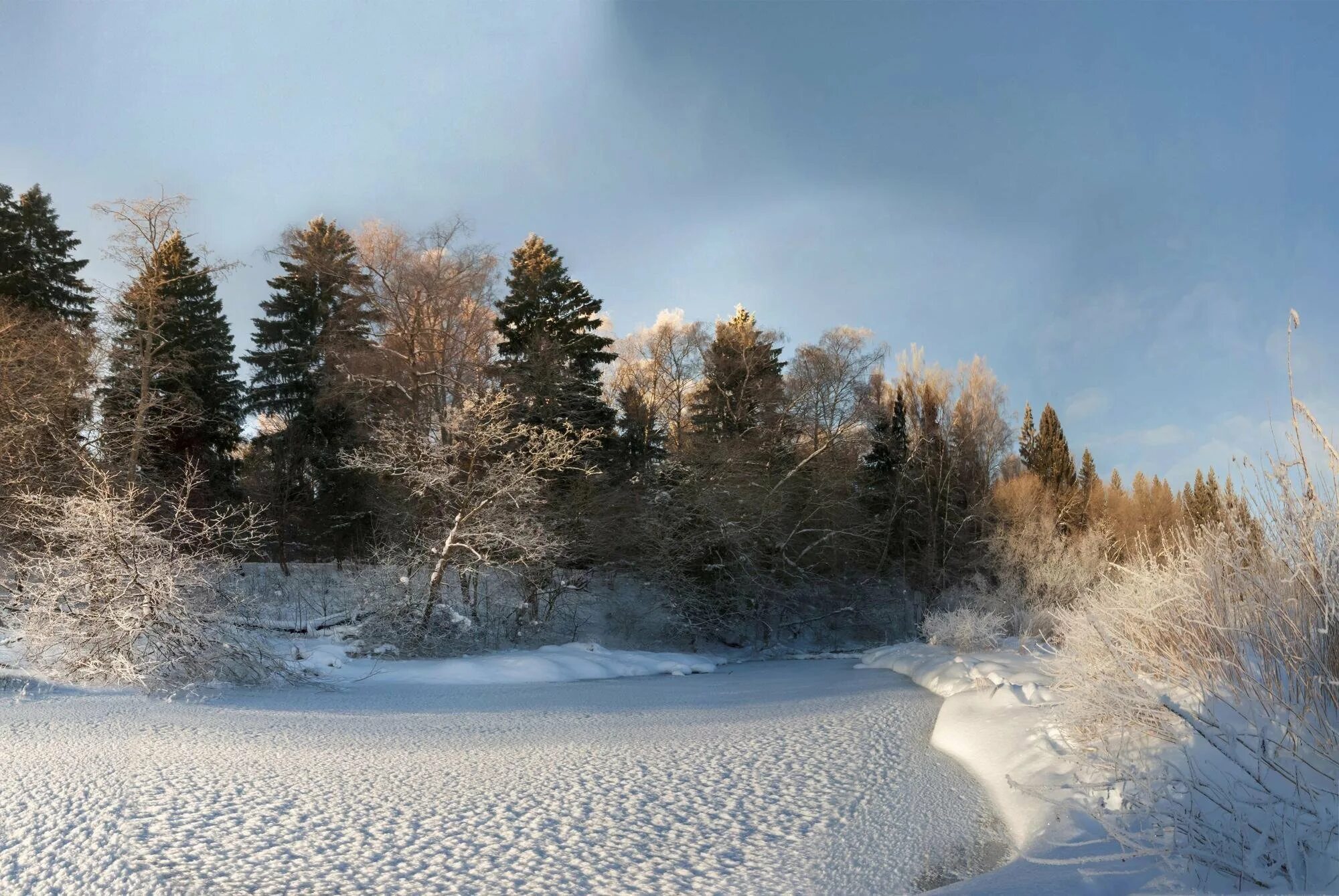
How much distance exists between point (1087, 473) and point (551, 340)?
2930 centimetres

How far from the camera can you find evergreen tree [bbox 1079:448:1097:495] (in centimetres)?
3569

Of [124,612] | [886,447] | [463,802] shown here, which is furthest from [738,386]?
[463,802]

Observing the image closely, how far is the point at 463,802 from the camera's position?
4520mm

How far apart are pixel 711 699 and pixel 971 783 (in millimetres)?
4659

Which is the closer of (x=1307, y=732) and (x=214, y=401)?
(x=1307, y=732)

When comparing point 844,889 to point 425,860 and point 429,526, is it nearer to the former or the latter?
point 425,860

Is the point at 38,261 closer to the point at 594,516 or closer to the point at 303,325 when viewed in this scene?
the point at 303,325

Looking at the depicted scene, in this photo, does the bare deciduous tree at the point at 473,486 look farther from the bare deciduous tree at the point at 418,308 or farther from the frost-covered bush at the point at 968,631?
the frost-covered bush at the point at 968,631

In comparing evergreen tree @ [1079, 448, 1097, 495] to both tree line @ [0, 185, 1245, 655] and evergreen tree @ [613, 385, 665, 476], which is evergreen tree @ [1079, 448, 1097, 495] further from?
evergreen tree @ [613, 385, 665, 476]

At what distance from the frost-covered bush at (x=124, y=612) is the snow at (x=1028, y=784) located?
7.51 m

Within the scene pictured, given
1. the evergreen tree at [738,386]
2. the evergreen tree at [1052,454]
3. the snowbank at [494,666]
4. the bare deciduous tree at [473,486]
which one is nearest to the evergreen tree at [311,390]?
the bare deciduous tree at [473,486]

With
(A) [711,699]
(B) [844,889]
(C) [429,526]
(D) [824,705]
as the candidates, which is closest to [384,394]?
(C) [429,526]

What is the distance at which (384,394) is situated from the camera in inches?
786

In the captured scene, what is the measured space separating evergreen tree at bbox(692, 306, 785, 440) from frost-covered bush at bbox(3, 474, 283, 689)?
17.8 m
